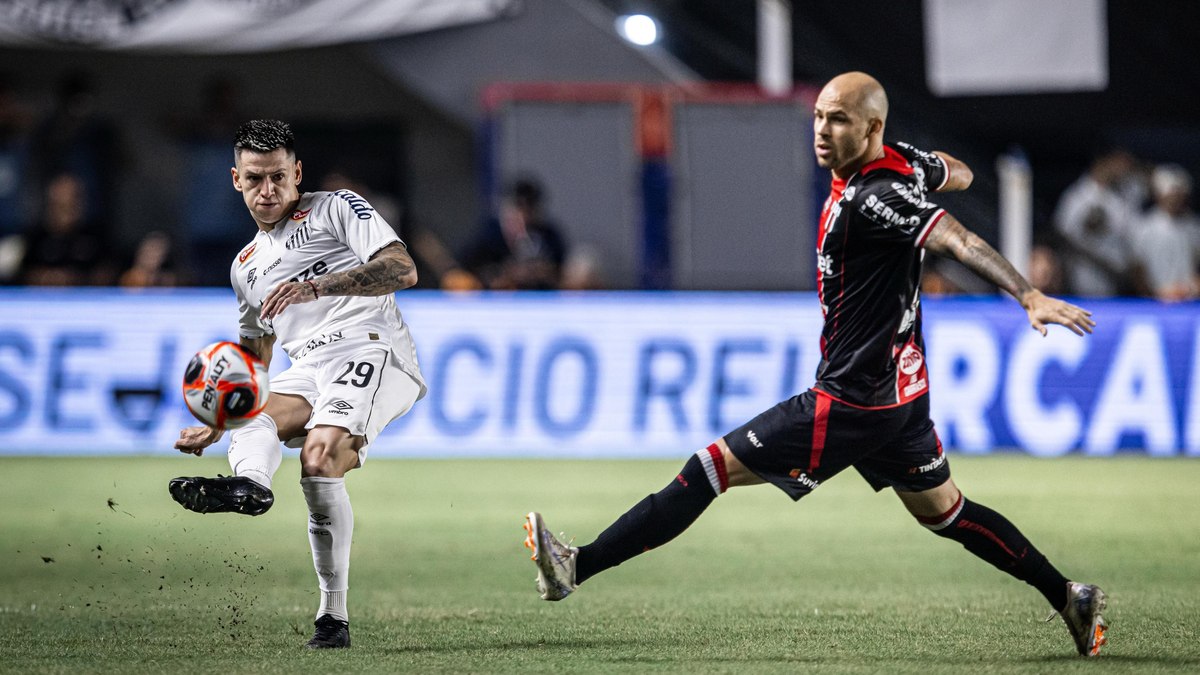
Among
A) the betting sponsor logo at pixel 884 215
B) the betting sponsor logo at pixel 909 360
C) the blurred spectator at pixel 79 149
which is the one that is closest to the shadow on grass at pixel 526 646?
the betting sponsor logo at pixel 909 360

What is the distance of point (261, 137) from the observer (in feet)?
20.5

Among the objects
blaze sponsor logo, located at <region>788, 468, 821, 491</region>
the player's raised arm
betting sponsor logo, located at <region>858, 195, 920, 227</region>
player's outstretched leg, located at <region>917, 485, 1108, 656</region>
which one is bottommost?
player's outstretched leg, located at <region>917, 485, 1108, 656</region>

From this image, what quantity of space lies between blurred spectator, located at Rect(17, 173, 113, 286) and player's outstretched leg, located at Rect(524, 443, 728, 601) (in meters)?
9.72

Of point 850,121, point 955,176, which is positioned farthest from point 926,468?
point 850,121

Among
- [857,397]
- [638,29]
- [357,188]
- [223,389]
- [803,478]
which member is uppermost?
[638,29]

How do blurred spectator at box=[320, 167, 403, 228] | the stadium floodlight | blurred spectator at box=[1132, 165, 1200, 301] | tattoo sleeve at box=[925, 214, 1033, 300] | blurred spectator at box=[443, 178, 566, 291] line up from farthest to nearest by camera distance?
the stadium floodlight, blurred spectator at box=[1132, 165, 1200, 301], blurred spectator at box=[443, 178, 566, 291], blurred spectator at box=[320, 167, 403, 228], tattoo sleeve at box=[925, 214, 1033, 300]

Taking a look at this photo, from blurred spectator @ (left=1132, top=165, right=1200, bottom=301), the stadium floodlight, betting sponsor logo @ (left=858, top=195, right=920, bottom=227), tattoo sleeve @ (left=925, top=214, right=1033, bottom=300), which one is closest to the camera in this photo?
tattoo sleeve @ (left=925, top=214, right=1033, bottom=300)

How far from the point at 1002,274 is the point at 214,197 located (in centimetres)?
1261

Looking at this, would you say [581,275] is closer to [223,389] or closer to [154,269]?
[154,269]

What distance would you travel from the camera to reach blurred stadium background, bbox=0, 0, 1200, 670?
13.9m

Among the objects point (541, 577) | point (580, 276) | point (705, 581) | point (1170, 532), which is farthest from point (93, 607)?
point (580, 276)

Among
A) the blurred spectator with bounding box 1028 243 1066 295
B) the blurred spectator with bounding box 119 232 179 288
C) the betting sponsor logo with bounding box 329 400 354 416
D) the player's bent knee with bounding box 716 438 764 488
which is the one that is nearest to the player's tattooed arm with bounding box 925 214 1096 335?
the player's bent knee with bounding box 716 438 764 488

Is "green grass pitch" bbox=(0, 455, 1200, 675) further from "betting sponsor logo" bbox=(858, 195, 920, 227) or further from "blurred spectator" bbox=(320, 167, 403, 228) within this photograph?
"blurred spectator" bbox=(320, 167, 403, 228)

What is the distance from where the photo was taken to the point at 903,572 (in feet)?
27.1
